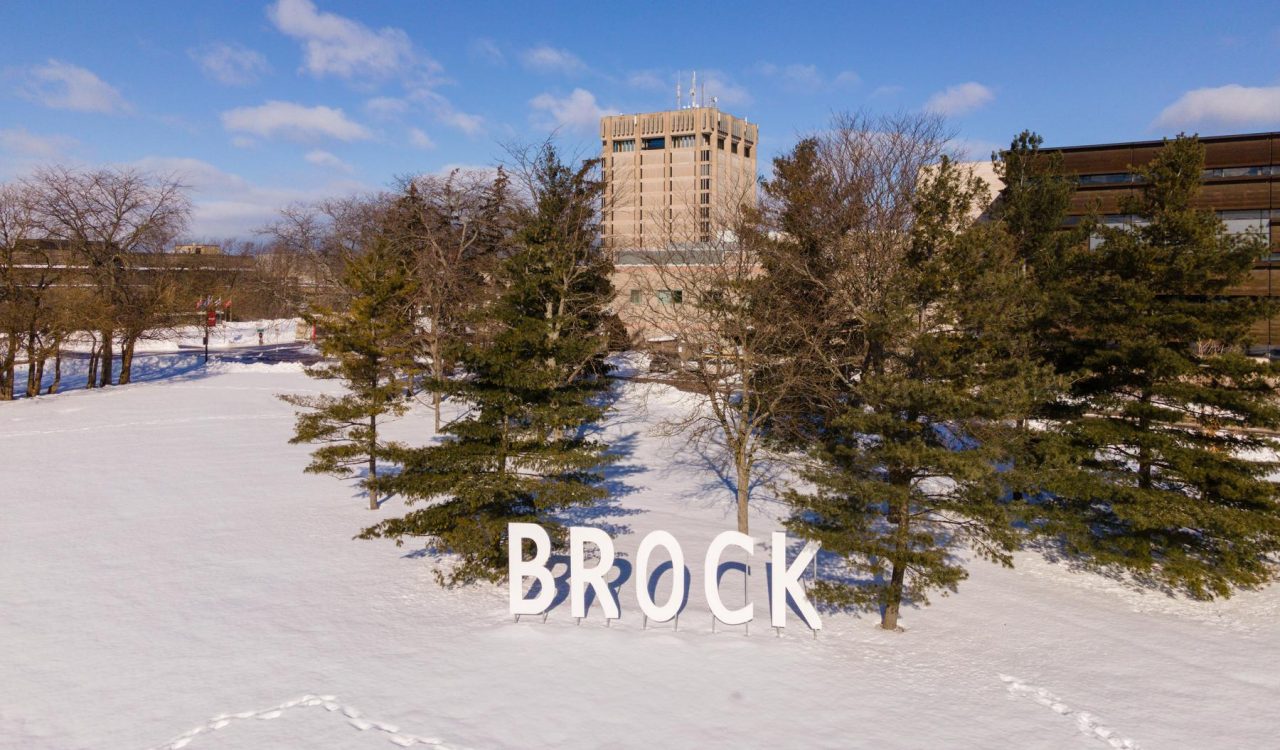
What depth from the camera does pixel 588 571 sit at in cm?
1436

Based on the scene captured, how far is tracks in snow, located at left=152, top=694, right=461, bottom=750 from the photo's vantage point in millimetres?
10539

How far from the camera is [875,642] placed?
15.4 metres

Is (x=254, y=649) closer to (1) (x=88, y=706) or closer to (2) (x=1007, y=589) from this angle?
(1) (x=88, y=706)

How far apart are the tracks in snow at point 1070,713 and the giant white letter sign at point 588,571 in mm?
7295

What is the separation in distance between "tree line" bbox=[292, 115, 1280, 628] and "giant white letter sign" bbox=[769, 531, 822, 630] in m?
0.60

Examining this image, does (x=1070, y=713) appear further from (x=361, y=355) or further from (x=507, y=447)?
(x=361, y=355)

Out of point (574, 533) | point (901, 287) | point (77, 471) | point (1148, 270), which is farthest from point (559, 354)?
point (77, 471)

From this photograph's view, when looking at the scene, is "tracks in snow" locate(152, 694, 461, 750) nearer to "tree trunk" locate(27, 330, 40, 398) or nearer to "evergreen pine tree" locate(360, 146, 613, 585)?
Answer: "evergreen pine tree" locate(360, 146, 613, 585)

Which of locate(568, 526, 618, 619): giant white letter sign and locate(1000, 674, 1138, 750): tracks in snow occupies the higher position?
locate(568, 526, 618, 619): giant white letter sign

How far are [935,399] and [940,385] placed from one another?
0.43 m

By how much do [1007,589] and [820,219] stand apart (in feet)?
41.8

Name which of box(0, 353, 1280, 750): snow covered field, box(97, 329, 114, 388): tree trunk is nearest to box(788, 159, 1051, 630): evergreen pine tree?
box(0, 353, 1280, 750): snow covered field

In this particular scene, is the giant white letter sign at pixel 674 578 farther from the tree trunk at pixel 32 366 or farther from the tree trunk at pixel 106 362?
the tree trunk at pixel 106 362

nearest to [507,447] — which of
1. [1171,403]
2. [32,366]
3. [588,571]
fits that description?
[588,571]
